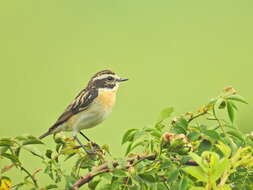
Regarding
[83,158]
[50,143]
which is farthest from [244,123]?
[83,158]

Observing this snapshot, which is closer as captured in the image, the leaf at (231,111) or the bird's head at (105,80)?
the leaf at (231,111)

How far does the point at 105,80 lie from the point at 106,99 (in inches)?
4.8

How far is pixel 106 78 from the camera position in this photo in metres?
3.81

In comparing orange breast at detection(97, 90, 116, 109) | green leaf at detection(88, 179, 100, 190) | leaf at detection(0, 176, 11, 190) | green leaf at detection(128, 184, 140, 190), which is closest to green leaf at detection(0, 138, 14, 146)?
leaf at detection(0, 176, 11, 190)

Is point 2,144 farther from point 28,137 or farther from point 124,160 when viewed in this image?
point 124,160

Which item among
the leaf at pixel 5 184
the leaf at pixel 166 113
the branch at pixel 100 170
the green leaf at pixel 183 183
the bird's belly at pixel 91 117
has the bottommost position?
the green leaf at pixel 183 183

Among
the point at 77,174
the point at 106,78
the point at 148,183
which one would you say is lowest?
the point at 148,183

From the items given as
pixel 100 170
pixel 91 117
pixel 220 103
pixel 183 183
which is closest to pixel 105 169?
pixel 100 170

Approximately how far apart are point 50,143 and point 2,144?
5.16 m

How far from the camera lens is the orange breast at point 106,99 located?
12.4 feet

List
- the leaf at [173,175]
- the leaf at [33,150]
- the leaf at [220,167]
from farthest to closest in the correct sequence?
1. the leaf at [33,150]
2. the leaf at [173,175]
3. the leaf at [220,167]

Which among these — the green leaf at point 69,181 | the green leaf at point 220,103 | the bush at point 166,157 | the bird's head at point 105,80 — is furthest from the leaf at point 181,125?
the bird's head at point 105,80

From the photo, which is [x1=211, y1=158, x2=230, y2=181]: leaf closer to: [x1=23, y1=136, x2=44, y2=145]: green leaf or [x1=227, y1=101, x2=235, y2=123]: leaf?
[x1=227, y1=101, x2=235, y2=123]: leaf

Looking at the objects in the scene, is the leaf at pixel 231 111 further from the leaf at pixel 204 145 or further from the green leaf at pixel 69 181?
the green leaf at pixel 69 181
